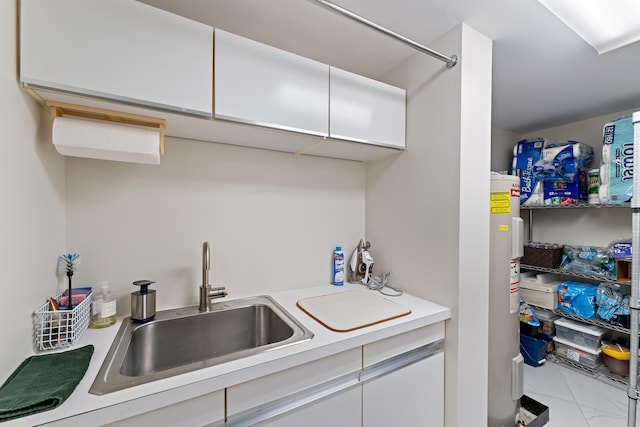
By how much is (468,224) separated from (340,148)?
787 millimetres

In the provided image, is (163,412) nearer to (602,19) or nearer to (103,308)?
(103,308)

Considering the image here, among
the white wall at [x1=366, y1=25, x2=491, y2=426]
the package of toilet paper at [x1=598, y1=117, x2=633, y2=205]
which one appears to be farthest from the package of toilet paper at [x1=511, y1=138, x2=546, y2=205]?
the white wall at [x1=366, y1=25, x2=491, y2=426]

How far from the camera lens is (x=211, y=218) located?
1393 mm

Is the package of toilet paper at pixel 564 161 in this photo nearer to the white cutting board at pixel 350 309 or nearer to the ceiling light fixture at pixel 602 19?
the ceiling light fixture at pixel 602 19

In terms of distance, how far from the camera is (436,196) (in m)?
1.37

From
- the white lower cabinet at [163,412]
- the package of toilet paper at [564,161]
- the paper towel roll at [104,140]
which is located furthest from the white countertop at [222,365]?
the package of toilet paper at [564,161]

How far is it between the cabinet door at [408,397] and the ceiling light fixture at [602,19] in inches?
66.8

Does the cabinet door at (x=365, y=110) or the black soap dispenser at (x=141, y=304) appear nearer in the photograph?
the black soap dispenser at (x=141, y=304)

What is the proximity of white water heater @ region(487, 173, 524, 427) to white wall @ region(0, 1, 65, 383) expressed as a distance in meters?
1.98

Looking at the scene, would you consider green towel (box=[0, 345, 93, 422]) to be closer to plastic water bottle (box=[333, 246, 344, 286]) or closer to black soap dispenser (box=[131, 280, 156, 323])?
black soap dispenser (box=[131, 280, 156, 323])

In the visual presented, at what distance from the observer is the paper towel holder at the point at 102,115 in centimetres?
88

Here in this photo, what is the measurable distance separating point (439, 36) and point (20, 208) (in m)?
1.88

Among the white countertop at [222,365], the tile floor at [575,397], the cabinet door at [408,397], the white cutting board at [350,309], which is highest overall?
the white cutting board at [350,309]

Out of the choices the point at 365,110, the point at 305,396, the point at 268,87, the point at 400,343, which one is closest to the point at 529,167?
the point at 365,110
